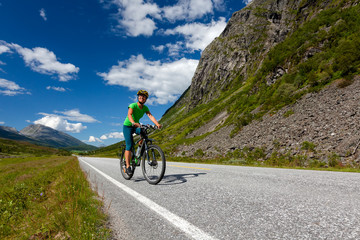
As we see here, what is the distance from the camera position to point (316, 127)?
13984 mm

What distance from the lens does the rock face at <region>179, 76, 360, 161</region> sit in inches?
443

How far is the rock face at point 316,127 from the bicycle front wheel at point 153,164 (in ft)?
33.4

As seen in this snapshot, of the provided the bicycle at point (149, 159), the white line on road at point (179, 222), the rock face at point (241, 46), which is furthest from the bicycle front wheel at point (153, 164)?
the rock face at point (241, 46)

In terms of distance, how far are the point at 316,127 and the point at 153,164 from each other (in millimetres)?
13818

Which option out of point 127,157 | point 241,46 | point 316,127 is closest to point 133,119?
point 127,157

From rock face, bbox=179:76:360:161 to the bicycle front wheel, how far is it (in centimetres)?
1018

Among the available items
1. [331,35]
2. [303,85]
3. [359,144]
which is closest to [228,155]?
[359,144]

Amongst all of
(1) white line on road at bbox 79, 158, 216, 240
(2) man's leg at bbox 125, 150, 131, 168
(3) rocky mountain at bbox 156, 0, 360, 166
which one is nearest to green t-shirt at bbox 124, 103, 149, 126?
(2) man's leg at bbox 125, 150, 131, 168

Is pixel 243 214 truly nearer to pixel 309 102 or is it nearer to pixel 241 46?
pixel 309 102

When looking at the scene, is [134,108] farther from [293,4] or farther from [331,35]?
[293,4]

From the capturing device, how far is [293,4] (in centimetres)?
8694

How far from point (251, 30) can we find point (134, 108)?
115m

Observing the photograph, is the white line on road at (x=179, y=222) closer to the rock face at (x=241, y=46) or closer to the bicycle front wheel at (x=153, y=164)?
the bicycle front wheel at (x=153, y=164)

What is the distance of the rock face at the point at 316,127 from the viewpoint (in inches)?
443
